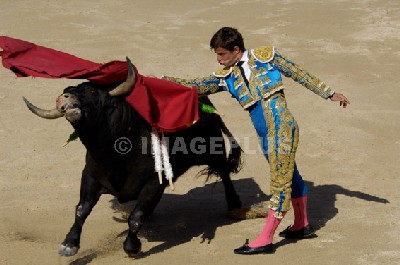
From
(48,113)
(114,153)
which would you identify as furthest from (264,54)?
(48,113)

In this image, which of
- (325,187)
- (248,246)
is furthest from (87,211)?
(325,187)

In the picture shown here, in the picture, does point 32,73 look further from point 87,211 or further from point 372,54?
point 372,54

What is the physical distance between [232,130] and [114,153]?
362 cm

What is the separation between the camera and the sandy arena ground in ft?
19.5

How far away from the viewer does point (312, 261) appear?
5.51 m

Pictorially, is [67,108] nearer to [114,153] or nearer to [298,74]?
[114,153]

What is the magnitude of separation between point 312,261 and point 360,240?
551 millimetres

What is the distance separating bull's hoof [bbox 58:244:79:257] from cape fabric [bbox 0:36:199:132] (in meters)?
1.05

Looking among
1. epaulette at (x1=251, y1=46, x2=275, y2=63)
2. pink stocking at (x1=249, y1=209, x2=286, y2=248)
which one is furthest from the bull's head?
pink stocking at (x1=249, y1=209, x2=286, y2=248)

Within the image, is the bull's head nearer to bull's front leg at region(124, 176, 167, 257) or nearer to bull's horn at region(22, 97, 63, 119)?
bull's horn at region(22, 97, 63, 119)

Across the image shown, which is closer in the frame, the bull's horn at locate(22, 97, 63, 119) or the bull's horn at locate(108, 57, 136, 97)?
the bull's horn at locate(22, 97, 63, 119)

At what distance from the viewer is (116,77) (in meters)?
5.43

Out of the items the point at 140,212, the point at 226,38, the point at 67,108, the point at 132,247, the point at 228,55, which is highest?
the point at 226,38

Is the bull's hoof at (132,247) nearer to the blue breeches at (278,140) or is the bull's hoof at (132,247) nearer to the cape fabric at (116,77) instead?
the cape fabric at (116,77)
